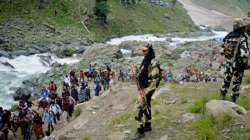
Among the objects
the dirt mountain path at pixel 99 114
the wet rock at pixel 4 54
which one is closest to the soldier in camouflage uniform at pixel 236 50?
the dirt mountain path at pixel 99 114

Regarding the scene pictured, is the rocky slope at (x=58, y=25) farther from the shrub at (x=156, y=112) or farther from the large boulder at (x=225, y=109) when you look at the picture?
the large boulder at (x=225, y=109)

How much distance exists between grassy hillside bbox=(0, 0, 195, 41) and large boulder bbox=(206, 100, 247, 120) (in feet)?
231

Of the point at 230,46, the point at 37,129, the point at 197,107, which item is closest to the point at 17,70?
the point at 37,129

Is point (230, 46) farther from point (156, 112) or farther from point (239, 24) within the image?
point (156, 112)

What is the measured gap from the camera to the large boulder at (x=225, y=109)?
45.5ft

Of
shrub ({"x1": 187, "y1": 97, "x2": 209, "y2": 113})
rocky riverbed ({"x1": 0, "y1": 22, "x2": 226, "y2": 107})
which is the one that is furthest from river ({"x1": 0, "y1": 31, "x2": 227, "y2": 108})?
shrub ({"x1": 187, "y1": 97, "x2": 209, "y2": 113})

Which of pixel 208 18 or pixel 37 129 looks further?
pixel 208 18

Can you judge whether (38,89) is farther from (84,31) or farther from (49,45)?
(84,31)

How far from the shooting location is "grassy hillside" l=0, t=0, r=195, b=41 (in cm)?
9012

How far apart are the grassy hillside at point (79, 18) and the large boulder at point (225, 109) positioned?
70.5 meters

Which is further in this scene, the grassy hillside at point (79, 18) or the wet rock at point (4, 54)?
the grassy hillside at point (79, 18)

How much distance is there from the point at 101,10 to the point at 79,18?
200 inches

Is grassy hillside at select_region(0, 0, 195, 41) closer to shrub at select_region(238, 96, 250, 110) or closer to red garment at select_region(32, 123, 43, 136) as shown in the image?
red garment at select_region(32, 123, 43, 136)

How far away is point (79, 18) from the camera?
101312 millimetres
